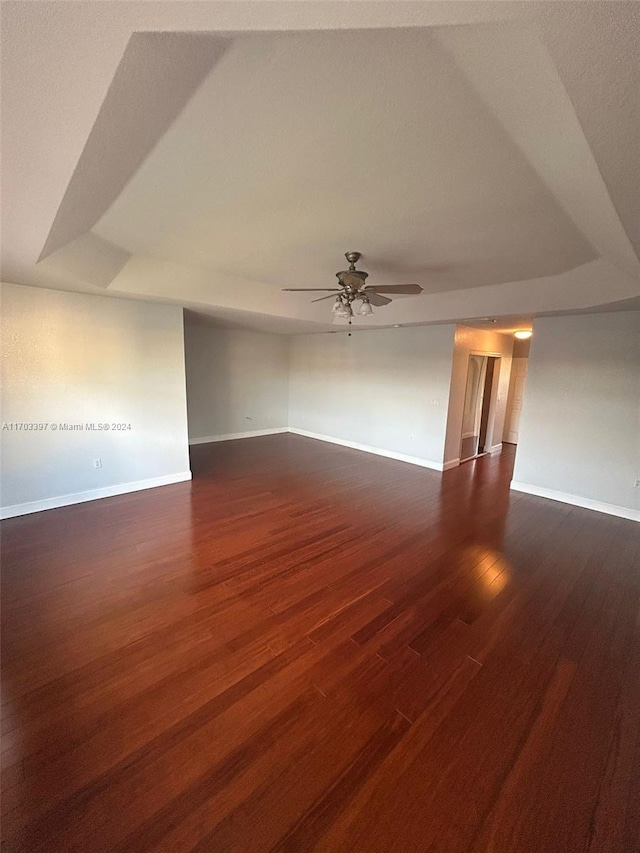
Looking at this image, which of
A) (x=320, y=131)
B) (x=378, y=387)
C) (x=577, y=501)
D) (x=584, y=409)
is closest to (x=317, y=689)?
(x=320, y=131)

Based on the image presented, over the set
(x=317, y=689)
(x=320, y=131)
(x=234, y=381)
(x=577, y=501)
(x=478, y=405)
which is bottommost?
(x=317, y=689)

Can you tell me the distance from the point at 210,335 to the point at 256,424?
221 cm

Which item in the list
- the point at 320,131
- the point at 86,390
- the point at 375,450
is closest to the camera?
the point at 320,131

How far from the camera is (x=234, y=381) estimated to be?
24.0 ft

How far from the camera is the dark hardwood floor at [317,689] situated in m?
1.26

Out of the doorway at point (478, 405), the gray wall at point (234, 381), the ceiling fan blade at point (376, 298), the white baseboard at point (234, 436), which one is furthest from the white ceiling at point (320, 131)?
the white baseboard at point (234, 436)

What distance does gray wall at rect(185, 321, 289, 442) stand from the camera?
673 centimetres

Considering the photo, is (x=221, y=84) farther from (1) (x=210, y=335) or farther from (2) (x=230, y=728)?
(1) (x=210, y=335)

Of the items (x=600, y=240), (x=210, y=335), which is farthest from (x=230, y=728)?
(x=210, y=335)

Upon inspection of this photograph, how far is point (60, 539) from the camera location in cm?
319

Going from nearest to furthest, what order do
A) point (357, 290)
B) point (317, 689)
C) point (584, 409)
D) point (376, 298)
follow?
point (317, 689) → point (357, 290) → point (376, 298) → point (584, 409)

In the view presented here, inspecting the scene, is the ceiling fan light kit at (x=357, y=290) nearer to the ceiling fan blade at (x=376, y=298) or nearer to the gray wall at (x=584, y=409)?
the ceiling fan blade at (x=376, y=298)

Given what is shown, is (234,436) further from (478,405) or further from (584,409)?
(584,409)

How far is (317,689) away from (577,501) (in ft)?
14.0
